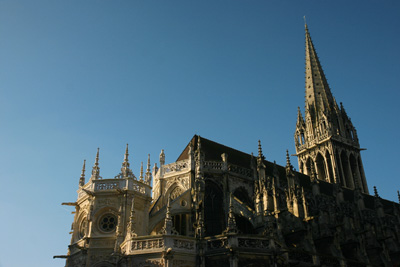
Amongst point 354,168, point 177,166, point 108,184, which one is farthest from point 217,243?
point 354,168

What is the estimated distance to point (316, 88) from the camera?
187 feet

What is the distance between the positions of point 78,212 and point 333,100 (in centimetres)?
3954

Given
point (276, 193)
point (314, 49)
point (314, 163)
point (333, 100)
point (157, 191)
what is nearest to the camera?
point (276, 193)

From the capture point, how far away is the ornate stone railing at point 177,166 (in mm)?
30097

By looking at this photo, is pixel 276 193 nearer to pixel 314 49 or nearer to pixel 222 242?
pixel 222 242

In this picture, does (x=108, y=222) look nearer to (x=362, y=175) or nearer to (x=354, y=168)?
(x=354, y=168)

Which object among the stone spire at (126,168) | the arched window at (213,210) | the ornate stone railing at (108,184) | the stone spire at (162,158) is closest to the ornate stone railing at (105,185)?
the ornate stone railing at (108,184)

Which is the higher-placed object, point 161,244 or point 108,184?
point 108,184

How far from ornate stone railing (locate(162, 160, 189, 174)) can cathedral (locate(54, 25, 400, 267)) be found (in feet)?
0.23

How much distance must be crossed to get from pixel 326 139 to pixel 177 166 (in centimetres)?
2714

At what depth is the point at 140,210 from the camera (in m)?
25.9

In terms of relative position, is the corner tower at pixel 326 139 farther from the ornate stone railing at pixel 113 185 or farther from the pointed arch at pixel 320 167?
the ornate stone railing at pixel 113 185

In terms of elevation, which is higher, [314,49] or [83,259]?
[314,49]

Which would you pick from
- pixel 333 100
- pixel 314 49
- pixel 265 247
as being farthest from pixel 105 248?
pixel 314 49
